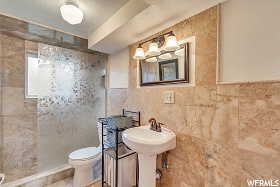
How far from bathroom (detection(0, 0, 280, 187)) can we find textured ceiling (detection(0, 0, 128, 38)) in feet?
0.04

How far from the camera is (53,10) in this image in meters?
1.46

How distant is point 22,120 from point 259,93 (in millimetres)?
2572

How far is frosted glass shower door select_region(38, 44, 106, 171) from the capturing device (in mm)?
1892

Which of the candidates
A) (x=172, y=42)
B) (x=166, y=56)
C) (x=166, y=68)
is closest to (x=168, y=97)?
(x=166, y=68)

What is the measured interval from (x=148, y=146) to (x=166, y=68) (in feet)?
2.86

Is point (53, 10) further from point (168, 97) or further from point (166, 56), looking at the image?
point (168, 97)

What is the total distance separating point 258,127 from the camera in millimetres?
929

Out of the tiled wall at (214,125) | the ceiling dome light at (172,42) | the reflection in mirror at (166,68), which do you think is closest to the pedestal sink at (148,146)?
the tiled wall at (214,125)

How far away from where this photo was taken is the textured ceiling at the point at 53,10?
133 cm

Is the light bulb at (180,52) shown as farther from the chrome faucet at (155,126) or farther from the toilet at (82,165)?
the toilet at (82,165)

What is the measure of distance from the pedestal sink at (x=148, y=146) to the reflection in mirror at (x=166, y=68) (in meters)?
0.58

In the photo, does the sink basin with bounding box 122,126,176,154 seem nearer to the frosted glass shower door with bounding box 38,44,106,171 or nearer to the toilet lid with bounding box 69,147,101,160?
the toilet lid with bounding box 69,147,101,160

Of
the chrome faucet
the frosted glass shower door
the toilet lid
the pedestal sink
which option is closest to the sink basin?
the pedestal sink

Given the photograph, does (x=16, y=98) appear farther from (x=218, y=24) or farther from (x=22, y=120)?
(x=218, y=24)
